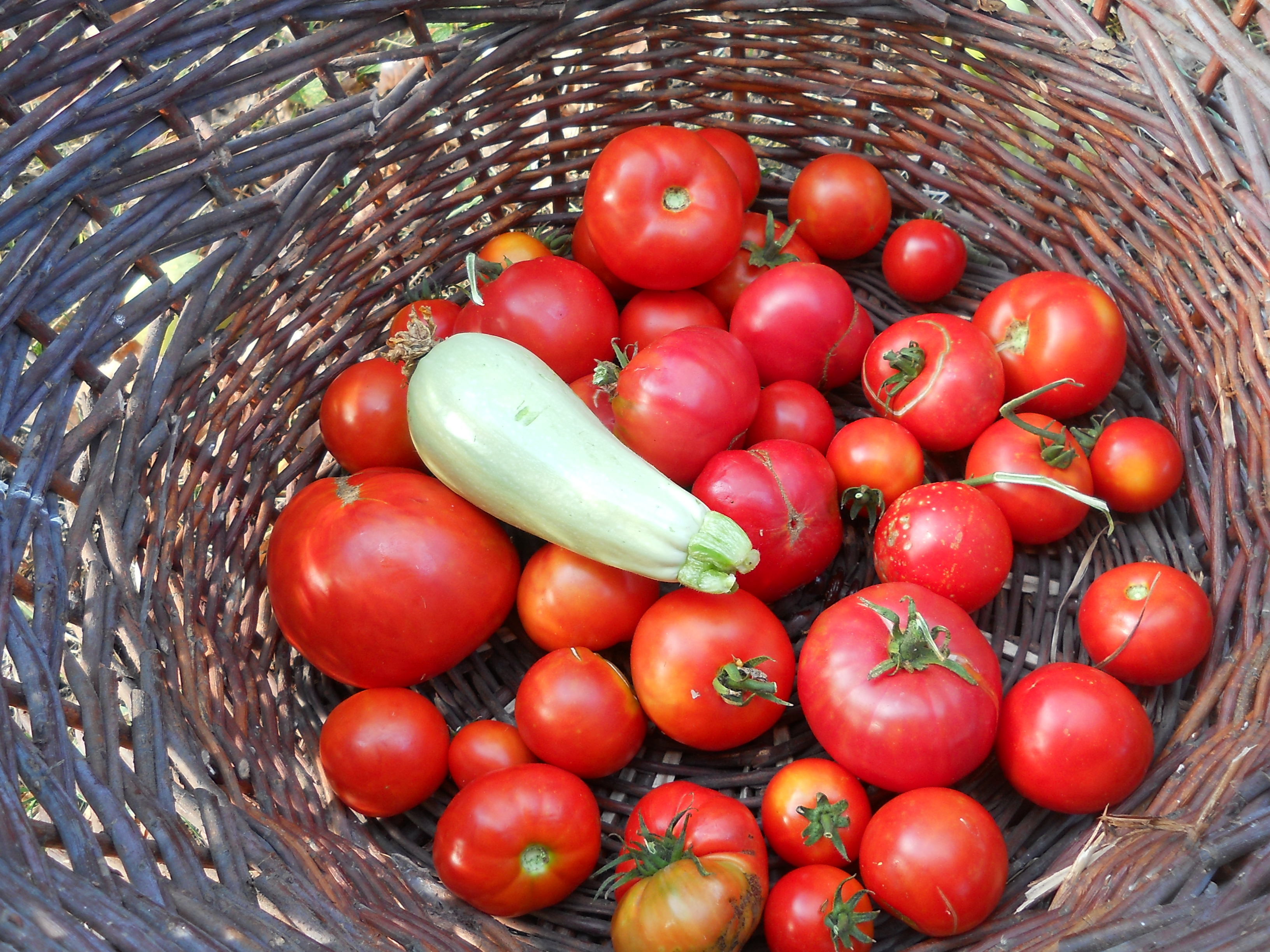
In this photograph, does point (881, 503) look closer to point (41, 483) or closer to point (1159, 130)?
point (1159, 130)

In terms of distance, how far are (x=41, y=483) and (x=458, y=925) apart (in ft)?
2.72

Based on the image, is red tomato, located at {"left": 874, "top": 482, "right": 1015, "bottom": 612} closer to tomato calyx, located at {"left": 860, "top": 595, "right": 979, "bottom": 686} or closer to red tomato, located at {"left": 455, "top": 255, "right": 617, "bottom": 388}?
tomato calyx, located at {"left": 860, "top": 595, "right": 979, "bottom": 686}

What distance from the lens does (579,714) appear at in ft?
4.65

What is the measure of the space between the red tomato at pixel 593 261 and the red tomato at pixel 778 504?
538 mm

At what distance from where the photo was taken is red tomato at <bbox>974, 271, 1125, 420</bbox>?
157cm

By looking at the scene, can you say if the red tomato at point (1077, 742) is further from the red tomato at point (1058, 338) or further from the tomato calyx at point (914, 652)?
the red tomato at point (1058, 338)

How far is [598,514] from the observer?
1.39m

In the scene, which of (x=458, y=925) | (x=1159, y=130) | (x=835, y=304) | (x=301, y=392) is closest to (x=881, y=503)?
(x=835, y=304)

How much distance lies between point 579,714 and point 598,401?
53cm

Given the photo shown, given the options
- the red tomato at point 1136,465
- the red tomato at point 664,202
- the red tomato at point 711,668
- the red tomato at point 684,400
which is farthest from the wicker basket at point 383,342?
the red tomato at point 684,400

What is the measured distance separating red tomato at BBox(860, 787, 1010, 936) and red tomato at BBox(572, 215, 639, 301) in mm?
1096

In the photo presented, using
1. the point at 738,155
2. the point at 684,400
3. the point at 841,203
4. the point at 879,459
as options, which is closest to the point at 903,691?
the point at 879,459

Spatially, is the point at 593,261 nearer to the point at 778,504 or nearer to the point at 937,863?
the point at 778,504

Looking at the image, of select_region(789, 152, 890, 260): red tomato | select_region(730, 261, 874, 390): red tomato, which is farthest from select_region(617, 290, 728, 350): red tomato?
select_region(789, 152, 890, 260): red tomato
